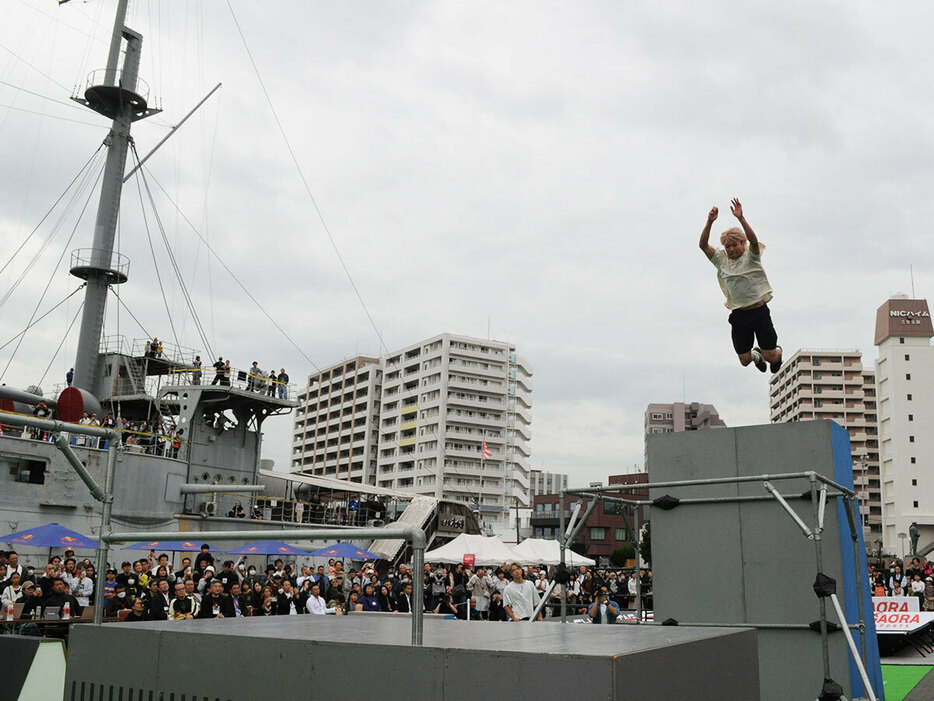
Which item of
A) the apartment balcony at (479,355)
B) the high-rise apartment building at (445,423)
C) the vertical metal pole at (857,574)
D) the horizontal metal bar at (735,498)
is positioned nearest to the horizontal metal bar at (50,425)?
the horizontal metal bar at (735,498)

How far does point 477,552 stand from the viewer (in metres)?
28.9

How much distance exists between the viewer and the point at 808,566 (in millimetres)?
8633

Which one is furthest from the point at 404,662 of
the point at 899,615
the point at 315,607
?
the point at 899,615

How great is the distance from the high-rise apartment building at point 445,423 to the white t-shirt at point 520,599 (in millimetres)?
77473

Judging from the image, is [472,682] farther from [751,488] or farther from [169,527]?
[169,527]

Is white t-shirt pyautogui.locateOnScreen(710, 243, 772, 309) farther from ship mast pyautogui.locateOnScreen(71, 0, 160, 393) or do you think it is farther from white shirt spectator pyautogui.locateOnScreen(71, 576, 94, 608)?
ship mast pyautogui.locateOnScreen(71, 0, 160, 393)

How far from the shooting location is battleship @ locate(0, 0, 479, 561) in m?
26.6

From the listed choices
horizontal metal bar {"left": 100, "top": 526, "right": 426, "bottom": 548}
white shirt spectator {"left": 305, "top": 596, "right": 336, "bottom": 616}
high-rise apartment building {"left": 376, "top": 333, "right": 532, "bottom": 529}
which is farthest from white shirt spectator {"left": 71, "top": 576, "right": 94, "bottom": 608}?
high-rise apartment building {"left": 376, "top": 333, "right": 532, "bottom": 529}

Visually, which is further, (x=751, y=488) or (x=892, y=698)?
(x=892, y=698)

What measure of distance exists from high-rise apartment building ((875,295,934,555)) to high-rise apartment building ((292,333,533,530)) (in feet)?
134

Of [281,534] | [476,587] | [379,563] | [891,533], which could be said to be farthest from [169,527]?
[891,533]

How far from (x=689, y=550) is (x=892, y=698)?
11.2 ft

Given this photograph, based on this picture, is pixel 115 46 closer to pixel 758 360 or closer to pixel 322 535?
pixel 758 360

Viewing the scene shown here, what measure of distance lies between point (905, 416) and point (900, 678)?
80303 mm
